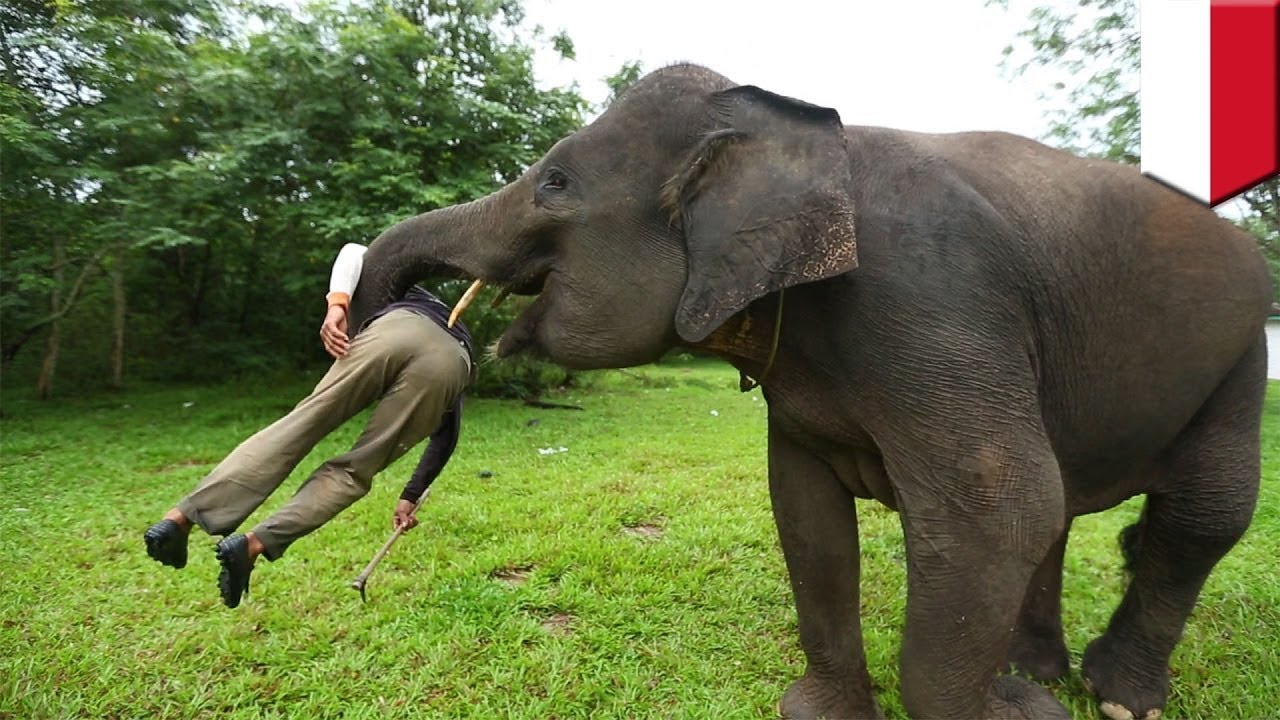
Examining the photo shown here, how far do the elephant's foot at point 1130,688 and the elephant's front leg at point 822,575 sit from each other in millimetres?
718

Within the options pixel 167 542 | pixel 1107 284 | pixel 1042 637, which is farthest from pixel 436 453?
pixel 1042 637

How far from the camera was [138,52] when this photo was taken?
649 cm

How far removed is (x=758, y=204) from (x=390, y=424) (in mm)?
1175

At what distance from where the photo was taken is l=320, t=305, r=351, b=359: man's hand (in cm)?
193

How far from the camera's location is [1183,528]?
1998 millimetres

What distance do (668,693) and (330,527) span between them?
2.51 meters

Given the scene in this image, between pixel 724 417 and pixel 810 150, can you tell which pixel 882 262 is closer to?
pixel 810 150

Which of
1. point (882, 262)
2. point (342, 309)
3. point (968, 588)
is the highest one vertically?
point (882, 262)

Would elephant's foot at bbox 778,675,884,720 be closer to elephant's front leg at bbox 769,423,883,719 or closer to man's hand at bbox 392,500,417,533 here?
elephant's front leg at bbox 769,423,883,719

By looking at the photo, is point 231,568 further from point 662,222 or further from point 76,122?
point 76,122

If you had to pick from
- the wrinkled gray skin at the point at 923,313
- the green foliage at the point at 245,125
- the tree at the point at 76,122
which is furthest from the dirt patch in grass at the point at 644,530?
the tree at the point at 76,122

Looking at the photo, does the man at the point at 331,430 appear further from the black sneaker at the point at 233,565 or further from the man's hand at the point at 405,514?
the man's hand at the point at 405,514

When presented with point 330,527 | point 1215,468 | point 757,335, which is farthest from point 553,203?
point 330,527

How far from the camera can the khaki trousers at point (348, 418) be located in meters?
1.91
